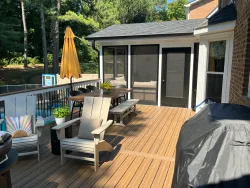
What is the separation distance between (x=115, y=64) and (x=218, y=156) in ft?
21.2

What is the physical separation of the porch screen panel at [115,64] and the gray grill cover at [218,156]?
593 cm

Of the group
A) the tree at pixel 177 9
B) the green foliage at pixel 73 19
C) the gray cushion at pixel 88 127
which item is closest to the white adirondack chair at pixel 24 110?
the gray cushion at pixel 88 127

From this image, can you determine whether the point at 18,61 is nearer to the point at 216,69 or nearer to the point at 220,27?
the point at 216,69

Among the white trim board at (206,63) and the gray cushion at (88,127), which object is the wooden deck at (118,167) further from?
the white trim board at (206,63)

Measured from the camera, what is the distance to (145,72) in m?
7.23

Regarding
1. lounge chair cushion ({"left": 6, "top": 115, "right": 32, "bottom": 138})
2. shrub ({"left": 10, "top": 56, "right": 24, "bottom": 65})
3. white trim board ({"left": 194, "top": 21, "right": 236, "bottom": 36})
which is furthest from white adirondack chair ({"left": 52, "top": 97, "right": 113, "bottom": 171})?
shrub ({"left": 10, "top": 56, "right": 24, "bottom": 65})

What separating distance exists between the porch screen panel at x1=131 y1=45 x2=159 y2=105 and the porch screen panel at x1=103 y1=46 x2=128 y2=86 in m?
0.31

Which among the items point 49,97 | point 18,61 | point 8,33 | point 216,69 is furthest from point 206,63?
point 18,61

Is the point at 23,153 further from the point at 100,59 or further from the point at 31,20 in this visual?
the point at 31,20

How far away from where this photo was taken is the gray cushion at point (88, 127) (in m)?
3.47

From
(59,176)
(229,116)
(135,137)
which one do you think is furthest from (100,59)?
(229,116)

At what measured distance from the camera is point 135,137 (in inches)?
171

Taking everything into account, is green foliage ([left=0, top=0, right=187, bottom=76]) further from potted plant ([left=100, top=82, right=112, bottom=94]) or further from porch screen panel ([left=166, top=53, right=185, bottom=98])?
potted plant ([left=100, top=82, right=112, bottom=94])

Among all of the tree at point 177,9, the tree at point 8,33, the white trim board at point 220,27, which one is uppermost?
the tree at point 177,9
